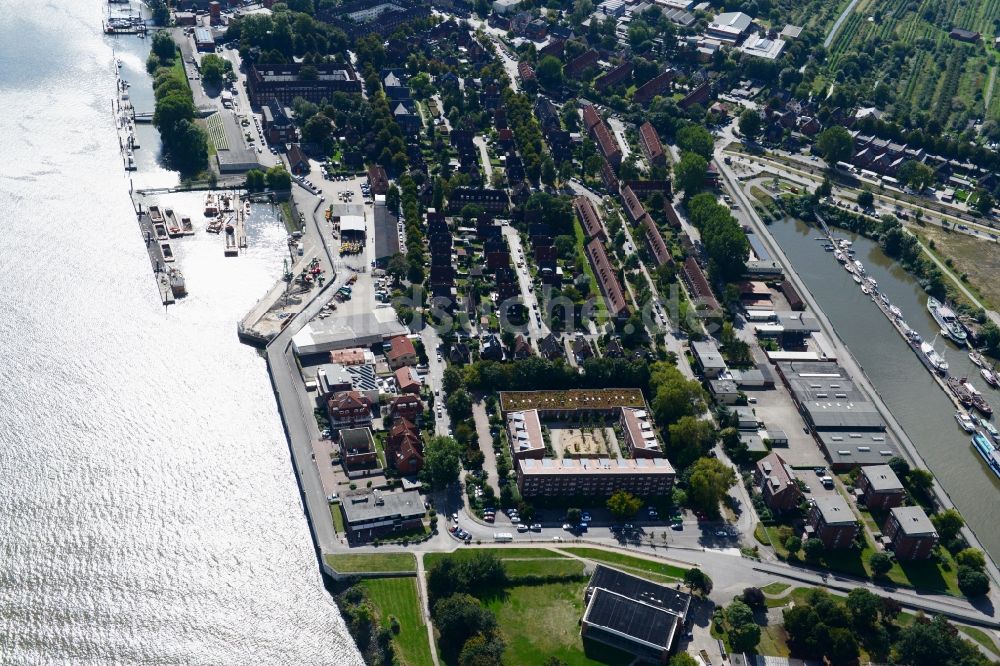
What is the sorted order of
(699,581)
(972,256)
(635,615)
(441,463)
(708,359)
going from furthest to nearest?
(972,256), (708,359), (441,463), (699,581), (635,615)

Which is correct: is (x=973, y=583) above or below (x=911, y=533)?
below

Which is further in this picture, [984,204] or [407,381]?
[984,204]

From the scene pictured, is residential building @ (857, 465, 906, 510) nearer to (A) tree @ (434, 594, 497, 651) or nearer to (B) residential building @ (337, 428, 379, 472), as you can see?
(A) tree @ (434, 594, 497, 651)

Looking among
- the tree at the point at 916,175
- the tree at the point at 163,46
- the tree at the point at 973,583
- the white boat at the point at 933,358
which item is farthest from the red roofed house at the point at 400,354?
the tree at the point at 916,175

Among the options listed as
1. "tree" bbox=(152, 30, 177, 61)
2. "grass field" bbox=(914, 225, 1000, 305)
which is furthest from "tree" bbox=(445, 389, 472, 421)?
"tree" bbox=(152, 30, 177, 61)

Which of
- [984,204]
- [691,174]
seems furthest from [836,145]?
[691,174]

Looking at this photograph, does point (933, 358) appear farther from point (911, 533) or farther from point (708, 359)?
point (911, 533)

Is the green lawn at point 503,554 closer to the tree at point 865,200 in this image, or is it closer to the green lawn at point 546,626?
the green lawn at point 546,626
